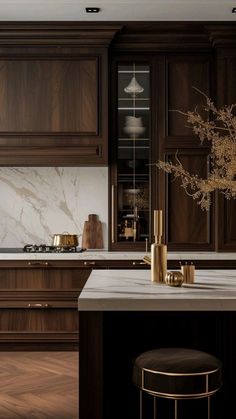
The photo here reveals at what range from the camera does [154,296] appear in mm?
2189

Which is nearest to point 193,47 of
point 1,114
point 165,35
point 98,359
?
point 165,35

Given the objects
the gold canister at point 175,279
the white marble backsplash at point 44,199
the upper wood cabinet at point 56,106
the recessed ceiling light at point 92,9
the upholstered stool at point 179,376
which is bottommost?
the upholstered stool at point 179,376

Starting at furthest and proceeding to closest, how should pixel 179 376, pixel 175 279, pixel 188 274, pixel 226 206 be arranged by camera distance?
pixel 226 206, pixel 188 274, pixel 175 279, pixel 179 376

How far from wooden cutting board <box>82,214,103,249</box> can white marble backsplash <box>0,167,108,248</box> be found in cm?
8

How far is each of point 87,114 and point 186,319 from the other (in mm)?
2611

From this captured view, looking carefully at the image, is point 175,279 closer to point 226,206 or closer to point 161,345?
point 161,345

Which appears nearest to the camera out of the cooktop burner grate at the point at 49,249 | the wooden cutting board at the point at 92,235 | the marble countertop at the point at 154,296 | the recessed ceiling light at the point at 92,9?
the marble countertop at the point at 154,296

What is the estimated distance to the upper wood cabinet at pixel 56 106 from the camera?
4664 mm

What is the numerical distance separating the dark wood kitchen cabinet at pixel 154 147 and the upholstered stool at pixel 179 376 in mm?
2674

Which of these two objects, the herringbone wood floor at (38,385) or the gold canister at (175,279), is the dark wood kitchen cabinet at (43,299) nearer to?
the herringbone wood floor at (38,385)

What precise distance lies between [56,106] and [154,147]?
0.90 metres

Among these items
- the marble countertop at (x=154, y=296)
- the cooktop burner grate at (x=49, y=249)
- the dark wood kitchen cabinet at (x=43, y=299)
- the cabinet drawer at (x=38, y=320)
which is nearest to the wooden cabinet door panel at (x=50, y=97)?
the cooktop burner grate at (x=49, y=249)

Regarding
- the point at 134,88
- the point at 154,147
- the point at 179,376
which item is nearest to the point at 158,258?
the point at 179,376

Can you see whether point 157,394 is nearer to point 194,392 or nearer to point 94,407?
point 194,392
